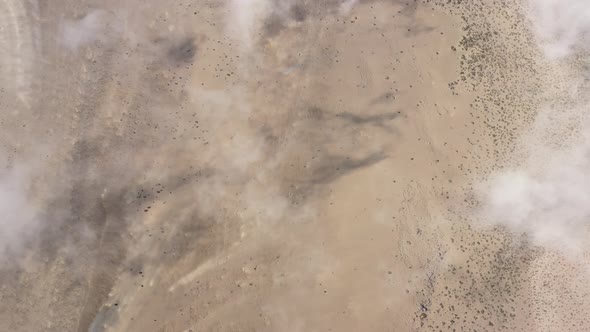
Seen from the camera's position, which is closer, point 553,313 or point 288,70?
point 553,313

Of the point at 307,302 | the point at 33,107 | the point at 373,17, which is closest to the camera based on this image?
the point at 307,302

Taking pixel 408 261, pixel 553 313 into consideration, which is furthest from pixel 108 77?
pixel 553 313

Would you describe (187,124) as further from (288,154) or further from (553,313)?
(553,313)

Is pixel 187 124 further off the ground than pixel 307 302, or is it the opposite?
pixel 187 124

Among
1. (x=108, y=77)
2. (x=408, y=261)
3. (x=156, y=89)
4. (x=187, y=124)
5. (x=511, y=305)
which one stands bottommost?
(x=511, y=305)

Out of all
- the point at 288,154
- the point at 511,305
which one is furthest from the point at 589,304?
the point at 288,154

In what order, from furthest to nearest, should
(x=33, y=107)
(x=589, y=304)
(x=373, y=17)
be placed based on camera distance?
1. (x=373, y=17)
2. (x=33, y=107)
3. (x=589, y=304)

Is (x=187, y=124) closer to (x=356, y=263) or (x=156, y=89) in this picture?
(x=156, y=89)
